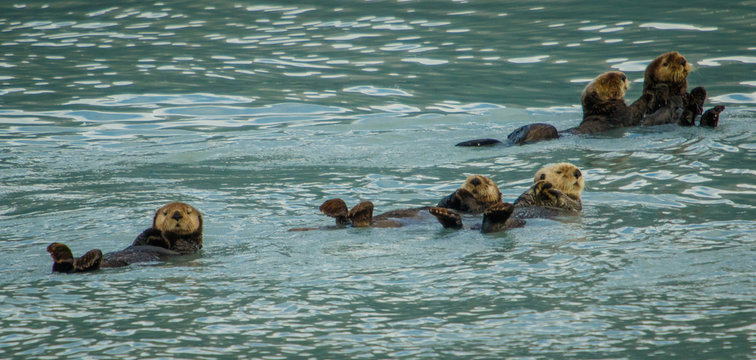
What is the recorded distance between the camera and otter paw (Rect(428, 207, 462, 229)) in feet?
17.1

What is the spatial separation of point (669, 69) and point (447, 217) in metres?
4.30

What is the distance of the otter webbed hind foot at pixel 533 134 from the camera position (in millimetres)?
8055

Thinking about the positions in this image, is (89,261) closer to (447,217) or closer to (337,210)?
(337,210)

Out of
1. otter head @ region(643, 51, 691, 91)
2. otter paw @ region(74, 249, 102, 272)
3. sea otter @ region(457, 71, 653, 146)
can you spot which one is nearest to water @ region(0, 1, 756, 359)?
otter paw @ region(74, 249, 102, 272)

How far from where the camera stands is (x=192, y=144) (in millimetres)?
9000

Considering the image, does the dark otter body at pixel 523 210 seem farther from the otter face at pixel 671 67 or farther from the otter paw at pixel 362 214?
the otter face at pixel 671 67

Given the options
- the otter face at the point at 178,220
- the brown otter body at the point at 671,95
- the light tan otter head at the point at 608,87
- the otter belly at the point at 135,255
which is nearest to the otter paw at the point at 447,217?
the otter face at the point at 178,220

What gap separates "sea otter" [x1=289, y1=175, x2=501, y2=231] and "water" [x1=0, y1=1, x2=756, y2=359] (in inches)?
9.1

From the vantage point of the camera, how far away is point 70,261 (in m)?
4.56

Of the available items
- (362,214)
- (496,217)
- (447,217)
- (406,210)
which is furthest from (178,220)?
(496,217)

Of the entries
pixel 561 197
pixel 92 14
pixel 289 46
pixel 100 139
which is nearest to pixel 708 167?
pixel 561 197

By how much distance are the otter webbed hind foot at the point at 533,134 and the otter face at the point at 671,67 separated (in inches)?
52.7

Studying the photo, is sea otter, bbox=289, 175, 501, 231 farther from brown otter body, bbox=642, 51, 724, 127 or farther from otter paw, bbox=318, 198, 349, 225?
brown otter body, bbox=642, 51, 724, 127

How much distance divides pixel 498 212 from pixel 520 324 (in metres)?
1.50
